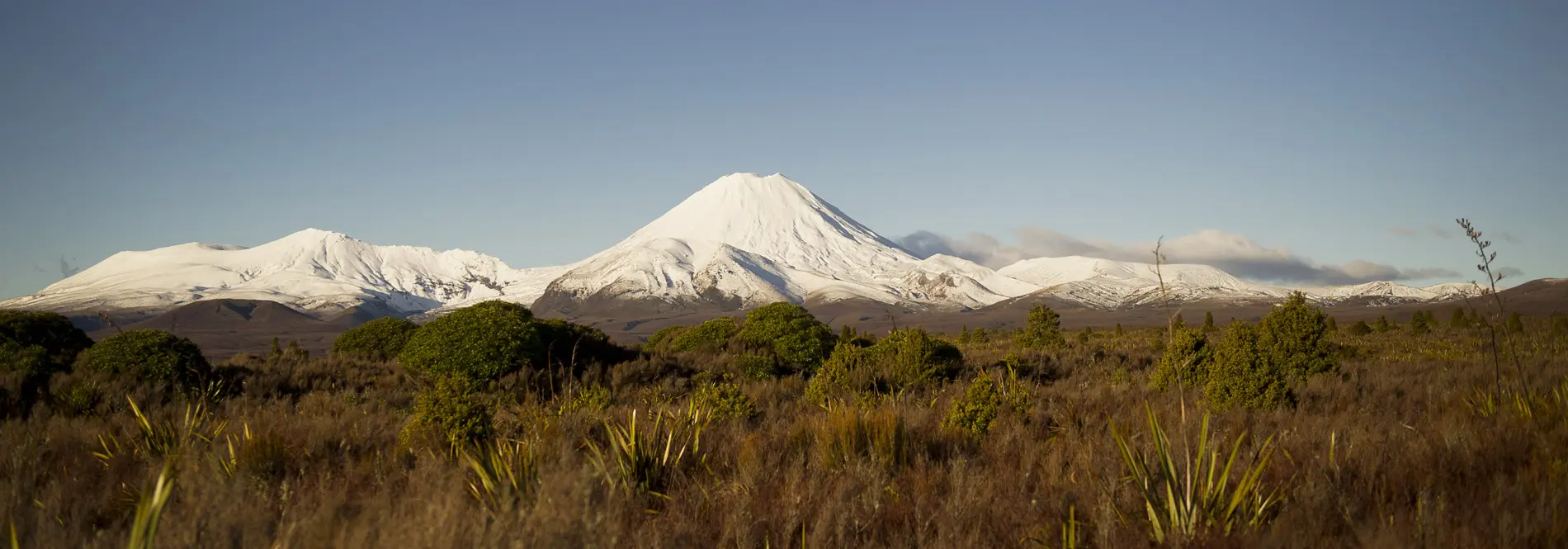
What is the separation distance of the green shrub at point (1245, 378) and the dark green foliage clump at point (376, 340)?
1653 cm

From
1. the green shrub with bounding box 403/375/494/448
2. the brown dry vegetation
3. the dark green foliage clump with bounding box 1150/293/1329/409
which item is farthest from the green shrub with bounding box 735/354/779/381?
the green shrub with bounding box 403/375/494/448

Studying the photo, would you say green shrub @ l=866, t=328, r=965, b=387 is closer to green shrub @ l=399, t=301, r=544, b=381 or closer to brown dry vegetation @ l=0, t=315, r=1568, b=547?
brown dry vegetation @ l=0, t=315, r=1568, b=547

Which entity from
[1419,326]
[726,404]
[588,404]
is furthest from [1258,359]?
[1419,326]

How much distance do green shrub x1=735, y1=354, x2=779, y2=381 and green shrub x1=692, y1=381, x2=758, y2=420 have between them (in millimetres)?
5781

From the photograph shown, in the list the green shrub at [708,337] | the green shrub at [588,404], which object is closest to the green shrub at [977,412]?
the green shrub at [588,404]

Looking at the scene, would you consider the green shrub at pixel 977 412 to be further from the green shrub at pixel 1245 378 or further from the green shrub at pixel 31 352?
the green shrub at pixel 31 352

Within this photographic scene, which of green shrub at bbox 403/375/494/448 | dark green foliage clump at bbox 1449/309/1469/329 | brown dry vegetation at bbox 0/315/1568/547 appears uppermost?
dark green foliage clump at bbox 1449/309/1469/329

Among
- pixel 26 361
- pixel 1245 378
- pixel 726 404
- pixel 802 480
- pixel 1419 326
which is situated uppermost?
pixel 1419 326

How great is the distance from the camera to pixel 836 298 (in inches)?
6875

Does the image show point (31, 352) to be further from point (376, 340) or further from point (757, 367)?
point (757, 367)

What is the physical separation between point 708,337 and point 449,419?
504 inches

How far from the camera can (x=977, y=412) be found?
621 centimetres

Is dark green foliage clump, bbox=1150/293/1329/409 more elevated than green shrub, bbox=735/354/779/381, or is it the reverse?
dark green foliage clump, bbox=1150/293/1329/409

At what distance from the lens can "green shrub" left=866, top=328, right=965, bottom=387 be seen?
35.7 ft
